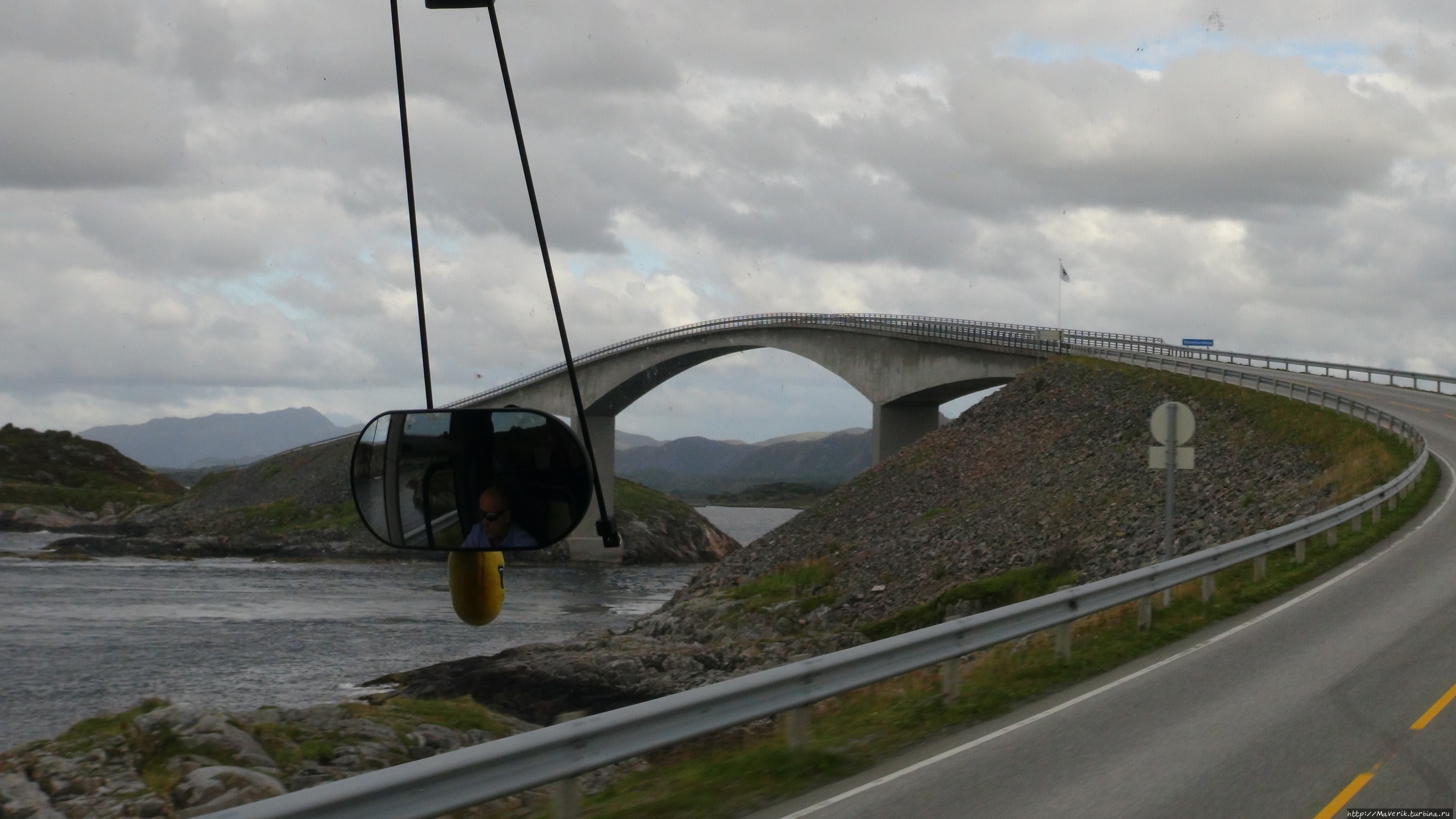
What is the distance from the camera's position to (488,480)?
4125mm

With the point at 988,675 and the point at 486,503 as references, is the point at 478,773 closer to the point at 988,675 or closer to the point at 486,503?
the point at 486,503

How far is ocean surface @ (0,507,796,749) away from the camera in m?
29.3

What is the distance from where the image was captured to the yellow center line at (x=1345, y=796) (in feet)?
22.9

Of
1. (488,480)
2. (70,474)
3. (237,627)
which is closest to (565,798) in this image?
(488,480)

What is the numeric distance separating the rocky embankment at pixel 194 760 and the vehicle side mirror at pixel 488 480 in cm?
791

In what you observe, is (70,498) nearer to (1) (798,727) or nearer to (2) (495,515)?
(1) (798,727)

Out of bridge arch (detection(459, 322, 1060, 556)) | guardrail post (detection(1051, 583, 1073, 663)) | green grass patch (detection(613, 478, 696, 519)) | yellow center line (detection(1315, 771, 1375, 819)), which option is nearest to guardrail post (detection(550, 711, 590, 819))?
yellow center line (detection(1315, 771, 1375, 819))

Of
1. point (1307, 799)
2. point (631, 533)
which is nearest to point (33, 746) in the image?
point (1307, 799)

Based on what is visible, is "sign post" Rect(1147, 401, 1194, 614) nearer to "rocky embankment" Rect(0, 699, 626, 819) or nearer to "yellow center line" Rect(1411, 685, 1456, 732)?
"yellow center line" Rect(1411, 685, 1456, 732)

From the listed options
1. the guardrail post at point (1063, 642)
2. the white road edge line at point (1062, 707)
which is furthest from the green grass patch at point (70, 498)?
the guardrail post at point (1063, 642)

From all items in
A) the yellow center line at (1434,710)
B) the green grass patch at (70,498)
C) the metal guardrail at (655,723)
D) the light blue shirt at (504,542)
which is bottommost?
the green grass patch at (70,498)

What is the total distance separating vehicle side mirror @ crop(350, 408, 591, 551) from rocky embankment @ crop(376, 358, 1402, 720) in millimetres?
23651

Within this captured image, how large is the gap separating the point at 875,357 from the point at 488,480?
6157 cm

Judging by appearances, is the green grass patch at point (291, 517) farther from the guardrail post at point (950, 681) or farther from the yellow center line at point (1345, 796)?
the yellow center line at point (1345, 796)
